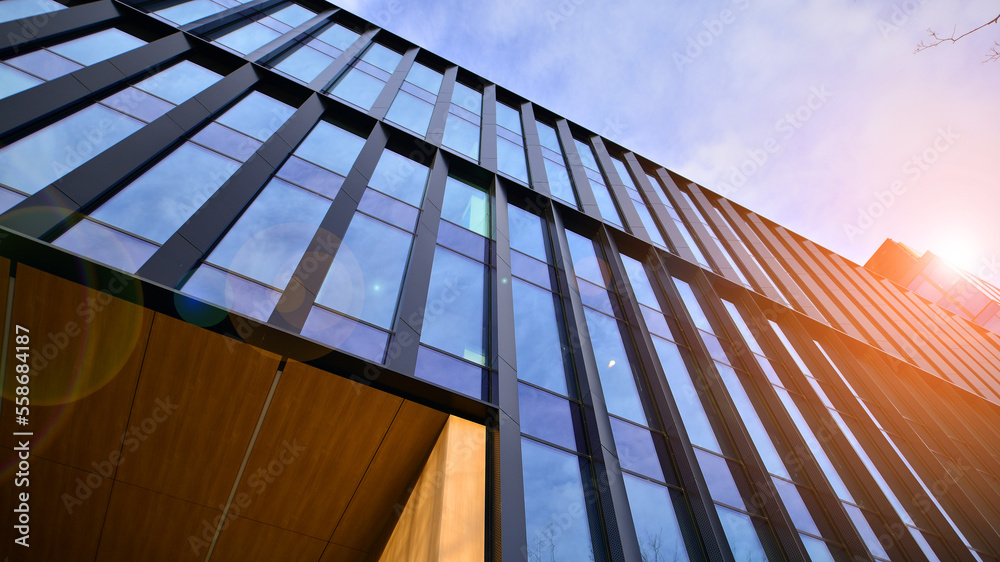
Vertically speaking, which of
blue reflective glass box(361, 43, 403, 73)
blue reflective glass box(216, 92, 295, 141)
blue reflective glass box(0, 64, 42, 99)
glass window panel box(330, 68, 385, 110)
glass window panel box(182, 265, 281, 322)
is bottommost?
glass window panel box(182, 265, 281, 322)

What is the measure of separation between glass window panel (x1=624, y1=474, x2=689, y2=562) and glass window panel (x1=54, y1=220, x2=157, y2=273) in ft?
27.6

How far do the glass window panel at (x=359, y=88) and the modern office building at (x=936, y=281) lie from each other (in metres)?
29.0

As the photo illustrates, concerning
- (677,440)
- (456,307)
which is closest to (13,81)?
(456,307)

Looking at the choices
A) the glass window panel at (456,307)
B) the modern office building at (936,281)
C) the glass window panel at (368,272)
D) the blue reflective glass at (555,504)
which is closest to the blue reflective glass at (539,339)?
the glass window panel at (456,307)

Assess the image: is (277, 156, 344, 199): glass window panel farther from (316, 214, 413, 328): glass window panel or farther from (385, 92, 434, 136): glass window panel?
(385, 92, 434, 136): glass window panel

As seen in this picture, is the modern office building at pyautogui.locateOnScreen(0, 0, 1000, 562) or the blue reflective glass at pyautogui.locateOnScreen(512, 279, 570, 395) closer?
the modern office building at pyautogui.locateOnScreen(0, 0, 1000, 562)

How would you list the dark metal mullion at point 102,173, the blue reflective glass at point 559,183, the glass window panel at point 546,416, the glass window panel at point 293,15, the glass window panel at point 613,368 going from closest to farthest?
the dark metal mullion at point 102,173 < the glass window panel at point 546,416 < the glass window panel at point 613,368 < the blue reflective glass at point 559,183 < the glass window panel at point 293,15

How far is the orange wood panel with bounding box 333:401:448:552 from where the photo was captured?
25.6 ft

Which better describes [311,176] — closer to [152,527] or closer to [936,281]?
[152,527]

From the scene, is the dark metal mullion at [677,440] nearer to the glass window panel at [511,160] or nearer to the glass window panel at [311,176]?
the glass window panel at [511,160]

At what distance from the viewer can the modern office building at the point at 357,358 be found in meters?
7.11

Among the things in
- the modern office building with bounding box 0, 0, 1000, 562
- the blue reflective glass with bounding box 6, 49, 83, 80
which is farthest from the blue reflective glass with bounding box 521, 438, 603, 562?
the blue reflective glass with bounding box 6, 49, 83, 80

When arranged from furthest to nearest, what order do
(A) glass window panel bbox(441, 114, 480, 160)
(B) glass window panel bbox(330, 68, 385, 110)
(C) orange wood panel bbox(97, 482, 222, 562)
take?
(A) glass window panel bbox(441, 114, 480, 160) < (B) glass window panel bbox(330, 68, 385, 110) < (C) orange wood panel bbox(97, 482, 222, 562)

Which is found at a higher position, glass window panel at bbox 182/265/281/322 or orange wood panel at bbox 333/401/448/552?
glass window panel at bbox 182/265/281/322
